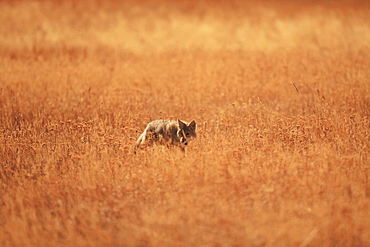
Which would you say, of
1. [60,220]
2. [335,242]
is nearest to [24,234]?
[60,220]

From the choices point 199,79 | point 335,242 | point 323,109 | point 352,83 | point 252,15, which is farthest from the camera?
point 252,15

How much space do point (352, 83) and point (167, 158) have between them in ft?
21.3

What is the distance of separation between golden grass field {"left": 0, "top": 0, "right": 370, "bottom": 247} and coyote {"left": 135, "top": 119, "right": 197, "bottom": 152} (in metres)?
0.30

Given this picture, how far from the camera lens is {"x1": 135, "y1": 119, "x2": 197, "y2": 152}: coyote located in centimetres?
694

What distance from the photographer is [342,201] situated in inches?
205

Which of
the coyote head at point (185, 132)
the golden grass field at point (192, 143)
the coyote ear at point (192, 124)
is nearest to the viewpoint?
the golden grass field at point (192, 143)

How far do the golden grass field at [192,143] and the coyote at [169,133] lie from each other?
30 cm

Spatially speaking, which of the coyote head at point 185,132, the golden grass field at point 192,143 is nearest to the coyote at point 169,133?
the coyote head at point 185,132

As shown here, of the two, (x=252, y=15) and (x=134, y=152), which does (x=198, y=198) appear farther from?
(x=252, y=15)

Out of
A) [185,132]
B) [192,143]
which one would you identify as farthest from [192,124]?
[192,143]

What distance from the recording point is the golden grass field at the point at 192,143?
482 cm

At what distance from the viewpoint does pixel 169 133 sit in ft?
23.5

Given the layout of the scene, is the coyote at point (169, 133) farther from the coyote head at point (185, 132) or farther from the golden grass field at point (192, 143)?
the golden grass field at point (192, 143)

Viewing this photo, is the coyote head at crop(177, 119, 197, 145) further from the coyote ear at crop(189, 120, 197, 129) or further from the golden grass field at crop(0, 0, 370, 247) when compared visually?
the golden grass field at crop(0, 0, 370, 247)
